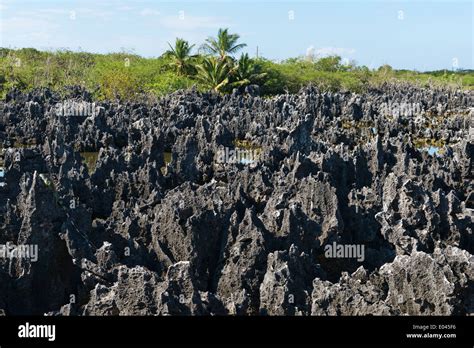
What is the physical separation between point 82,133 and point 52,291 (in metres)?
16.3

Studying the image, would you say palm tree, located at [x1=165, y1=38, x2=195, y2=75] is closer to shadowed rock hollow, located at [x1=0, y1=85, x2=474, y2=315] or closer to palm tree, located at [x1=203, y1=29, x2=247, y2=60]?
palm tree, located at [x1=203, y1=29, x2=247, y2=60]

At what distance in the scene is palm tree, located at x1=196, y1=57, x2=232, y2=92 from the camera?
41812 millimetres

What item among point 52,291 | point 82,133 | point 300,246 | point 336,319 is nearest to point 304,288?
point 300,246

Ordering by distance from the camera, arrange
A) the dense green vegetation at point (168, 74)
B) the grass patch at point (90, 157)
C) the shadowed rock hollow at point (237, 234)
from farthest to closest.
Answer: the dense green vegetation at point (168, 74), the grass patch at point (90, 157), the shadowed rock hollow at point (237, 234)

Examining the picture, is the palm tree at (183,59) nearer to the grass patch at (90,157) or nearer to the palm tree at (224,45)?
the palm tree at (224,45)

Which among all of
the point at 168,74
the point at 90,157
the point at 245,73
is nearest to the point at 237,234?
the point at 90,157

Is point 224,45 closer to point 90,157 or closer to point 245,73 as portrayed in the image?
point 245,73

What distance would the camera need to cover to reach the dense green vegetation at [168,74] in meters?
40.7

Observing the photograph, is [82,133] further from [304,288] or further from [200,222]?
[304,288]

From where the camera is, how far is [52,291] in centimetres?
775

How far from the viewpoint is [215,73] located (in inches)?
1645

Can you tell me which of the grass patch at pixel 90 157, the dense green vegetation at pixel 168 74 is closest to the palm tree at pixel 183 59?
the dense green vegetation at pixel 168 74

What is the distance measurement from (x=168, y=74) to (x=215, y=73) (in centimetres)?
609

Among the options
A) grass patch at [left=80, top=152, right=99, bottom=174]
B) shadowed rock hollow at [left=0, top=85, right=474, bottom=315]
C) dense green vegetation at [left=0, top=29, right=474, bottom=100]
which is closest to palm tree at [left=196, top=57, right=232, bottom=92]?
dense green vegetation at [left=0, top=29, right=474, bottom=100]
